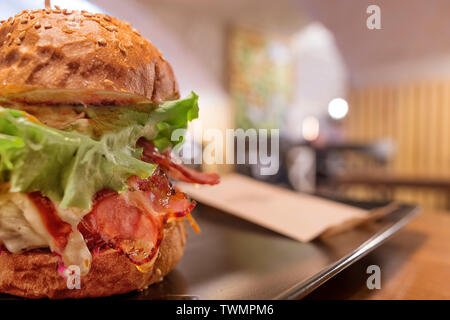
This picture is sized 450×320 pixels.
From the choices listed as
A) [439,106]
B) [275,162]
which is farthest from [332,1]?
[439,106]

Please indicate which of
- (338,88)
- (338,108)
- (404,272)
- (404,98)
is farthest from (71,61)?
(338,88)

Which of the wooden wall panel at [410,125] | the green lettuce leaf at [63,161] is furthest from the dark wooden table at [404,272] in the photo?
the wooden wall panel at [410,125]

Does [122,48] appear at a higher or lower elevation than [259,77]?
lower

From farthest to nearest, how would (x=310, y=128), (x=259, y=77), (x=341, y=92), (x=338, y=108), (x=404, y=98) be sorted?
(x=341, y=92) < (x=338, y=108) < (x=310, y=128) < (x=404, y=98) < (x=259, y=77)

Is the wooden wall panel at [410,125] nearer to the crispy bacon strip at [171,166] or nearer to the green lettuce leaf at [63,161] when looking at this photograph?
the crispy bacon strip at [171,166]

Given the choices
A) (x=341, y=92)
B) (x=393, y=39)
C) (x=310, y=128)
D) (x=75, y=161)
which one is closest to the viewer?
(x=75, y=161)

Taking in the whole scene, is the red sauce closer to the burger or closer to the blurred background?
the burger

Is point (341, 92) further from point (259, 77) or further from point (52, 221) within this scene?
point (52, 221)
